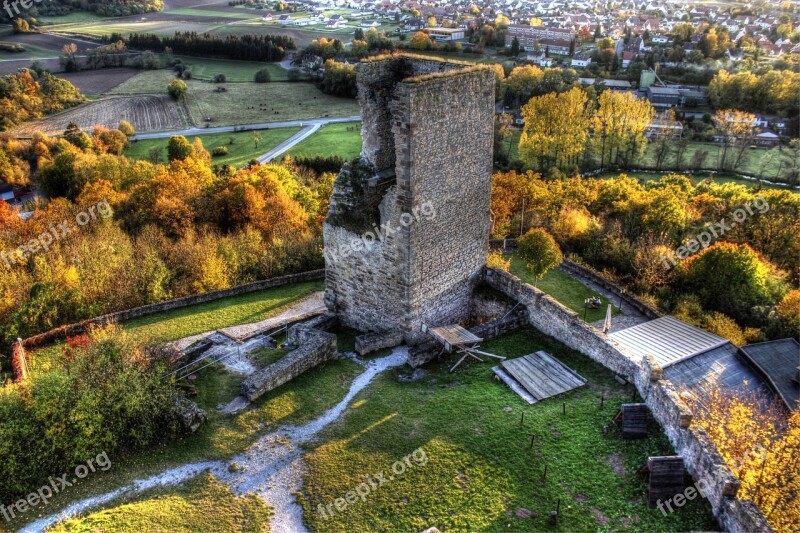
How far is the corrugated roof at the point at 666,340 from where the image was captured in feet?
62.3

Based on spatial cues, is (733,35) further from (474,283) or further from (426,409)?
(426,409)

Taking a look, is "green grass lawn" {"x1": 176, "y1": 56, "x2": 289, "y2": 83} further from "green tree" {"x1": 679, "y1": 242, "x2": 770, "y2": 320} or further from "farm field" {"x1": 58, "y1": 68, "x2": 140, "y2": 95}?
"green tree" {"x1": 679, "y1": 242, "x2": 770, "y2": 320}

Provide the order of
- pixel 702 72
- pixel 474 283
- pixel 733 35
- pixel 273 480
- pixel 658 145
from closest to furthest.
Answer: pixel 273 480, pixel 474 283, pixel 658 145, pixel 702 72, pixel 733 35

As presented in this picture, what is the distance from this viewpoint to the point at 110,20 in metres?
94.9

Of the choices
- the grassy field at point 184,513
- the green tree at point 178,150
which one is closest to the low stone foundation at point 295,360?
the grassy field at point 184,513

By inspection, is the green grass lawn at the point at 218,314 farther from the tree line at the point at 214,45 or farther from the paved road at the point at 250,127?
the tree line at the point at 214,45

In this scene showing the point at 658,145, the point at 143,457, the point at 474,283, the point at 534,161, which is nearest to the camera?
the point at 143,457

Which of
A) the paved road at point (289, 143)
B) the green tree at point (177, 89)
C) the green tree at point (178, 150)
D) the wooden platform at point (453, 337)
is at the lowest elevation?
the paved road at point (289, 143)

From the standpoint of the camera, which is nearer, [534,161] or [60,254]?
[60,254]

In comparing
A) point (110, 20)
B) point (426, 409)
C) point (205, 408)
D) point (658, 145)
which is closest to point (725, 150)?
point (658, 145)

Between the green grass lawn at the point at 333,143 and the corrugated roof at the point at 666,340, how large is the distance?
39651 mm

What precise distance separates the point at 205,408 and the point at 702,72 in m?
78.1

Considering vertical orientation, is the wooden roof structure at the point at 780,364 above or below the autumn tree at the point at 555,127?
below

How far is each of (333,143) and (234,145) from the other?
10.6 m
